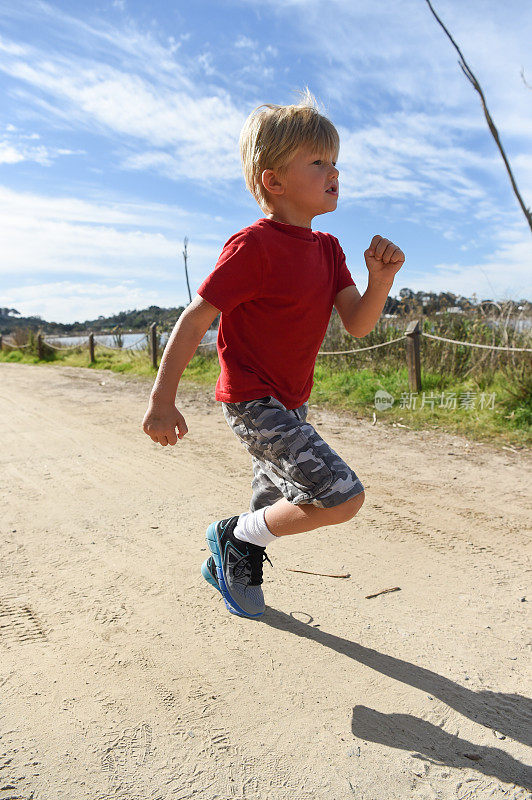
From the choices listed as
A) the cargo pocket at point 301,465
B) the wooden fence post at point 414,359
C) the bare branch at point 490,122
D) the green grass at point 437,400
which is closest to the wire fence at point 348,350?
the wooden fence post at point 414,359

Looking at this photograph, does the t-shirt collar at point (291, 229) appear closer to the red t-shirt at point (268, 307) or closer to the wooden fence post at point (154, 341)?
the red t-shirt at point (268, 307)

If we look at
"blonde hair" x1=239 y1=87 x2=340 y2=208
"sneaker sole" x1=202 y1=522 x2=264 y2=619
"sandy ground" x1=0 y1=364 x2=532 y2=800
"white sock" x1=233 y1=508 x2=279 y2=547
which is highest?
"blonde hair" x1=239 y1=87 x2=340 y2=208

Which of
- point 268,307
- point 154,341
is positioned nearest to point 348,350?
point 154,341

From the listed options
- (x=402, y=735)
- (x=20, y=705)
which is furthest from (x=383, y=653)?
(x=20, y=705)

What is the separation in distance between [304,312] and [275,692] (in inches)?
49.2

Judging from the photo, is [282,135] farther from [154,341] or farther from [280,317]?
[154,341]

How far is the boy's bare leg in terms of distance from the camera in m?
1.95

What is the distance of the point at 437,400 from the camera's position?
296 inches

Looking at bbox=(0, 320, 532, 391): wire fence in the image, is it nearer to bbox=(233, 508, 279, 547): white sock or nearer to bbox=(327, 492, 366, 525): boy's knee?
bbox=(233, 508, 279, 547): white sock

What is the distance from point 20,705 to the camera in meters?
1.84

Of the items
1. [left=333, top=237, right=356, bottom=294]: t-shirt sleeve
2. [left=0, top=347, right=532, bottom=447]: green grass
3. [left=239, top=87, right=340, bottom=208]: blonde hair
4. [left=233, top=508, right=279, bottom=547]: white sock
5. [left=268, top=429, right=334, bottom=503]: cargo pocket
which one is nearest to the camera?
[left=268, top=429, right=334, bottom=503]: cargo pocket

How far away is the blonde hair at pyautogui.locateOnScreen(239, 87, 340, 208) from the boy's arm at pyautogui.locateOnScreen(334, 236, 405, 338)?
38 cm

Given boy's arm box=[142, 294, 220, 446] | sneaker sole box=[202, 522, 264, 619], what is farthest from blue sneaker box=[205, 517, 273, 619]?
boy's arm box=[142, 294, 220, 446]

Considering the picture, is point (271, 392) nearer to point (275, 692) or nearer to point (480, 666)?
point (275, 692)
